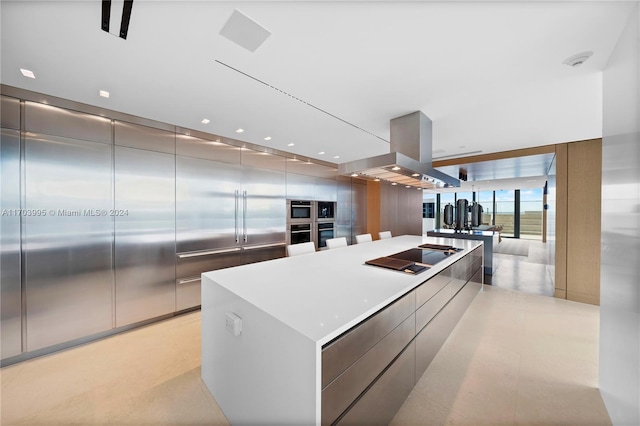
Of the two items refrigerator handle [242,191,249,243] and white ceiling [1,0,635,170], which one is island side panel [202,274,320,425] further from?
refrigerator handle [242,191,249,243]

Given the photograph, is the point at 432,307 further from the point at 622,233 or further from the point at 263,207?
the point at 263,207

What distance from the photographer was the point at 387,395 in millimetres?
1477

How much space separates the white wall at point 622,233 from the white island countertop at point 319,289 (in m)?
1.04

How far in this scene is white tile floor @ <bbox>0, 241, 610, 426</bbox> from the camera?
1647 millimetres

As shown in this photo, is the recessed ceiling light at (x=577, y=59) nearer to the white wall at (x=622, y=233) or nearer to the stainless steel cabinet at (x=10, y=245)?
the white wall at (x=622, y=233)

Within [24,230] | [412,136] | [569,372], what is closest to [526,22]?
[412,136]

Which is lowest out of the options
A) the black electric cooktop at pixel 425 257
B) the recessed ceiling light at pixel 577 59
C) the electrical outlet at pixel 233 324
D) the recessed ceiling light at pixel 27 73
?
the electrical outlet at pixel 233 324

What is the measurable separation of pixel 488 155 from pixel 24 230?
6.74 meters

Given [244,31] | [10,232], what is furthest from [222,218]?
[244,31]

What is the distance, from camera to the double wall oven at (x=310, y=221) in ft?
15.2

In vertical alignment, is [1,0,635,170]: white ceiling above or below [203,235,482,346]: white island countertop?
above

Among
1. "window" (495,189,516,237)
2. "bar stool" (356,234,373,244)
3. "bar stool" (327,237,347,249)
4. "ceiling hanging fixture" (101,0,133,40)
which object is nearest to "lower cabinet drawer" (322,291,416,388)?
"bar stool" (327,237,347,249)

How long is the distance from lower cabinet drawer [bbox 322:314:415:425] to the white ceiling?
1905mm

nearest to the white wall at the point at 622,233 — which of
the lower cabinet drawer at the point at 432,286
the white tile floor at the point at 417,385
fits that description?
the white tile floor at the point at 417,385
